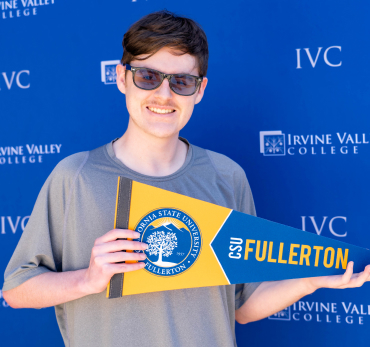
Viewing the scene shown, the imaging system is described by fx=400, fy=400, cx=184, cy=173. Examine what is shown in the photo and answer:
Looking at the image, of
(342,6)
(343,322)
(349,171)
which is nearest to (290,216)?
(349,171)

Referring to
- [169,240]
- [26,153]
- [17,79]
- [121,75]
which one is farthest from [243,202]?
[17,79]

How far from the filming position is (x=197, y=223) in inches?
43.7

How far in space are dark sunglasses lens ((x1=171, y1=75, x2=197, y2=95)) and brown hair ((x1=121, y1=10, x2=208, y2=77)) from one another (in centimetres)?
7

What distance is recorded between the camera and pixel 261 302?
1300 millimetres

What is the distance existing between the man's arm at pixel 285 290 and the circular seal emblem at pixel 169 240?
1.08 feet

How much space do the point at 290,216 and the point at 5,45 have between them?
163 cm

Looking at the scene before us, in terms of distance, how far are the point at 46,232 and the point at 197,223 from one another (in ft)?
1.36

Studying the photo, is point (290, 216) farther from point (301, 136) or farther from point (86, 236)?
point (86, 236)

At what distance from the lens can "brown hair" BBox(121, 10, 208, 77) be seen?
1120 mm

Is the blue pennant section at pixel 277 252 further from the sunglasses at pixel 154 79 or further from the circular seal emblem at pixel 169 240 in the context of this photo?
the sunglasses at pixel 154 79

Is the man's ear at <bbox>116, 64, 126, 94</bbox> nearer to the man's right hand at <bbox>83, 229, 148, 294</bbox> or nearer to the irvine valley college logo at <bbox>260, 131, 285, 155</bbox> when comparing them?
the man's right hand at <bbox>83, 229, 148, 294</bbox>

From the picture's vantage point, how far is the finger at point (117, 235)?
0.95m

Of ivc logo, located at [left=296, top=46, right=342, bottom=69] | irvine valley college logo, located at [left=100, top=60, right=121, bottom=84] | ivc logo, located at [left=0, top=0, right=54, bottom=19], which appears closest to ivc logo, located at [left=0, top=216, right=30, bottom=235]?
irvine valley college logo, located at [left=100, top=60, right=121, bottom=84]

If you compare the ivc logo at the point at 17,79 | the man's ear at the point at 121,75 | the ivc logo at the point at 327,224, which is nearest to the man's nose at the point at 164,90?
the man's ear at the point at 121,75
